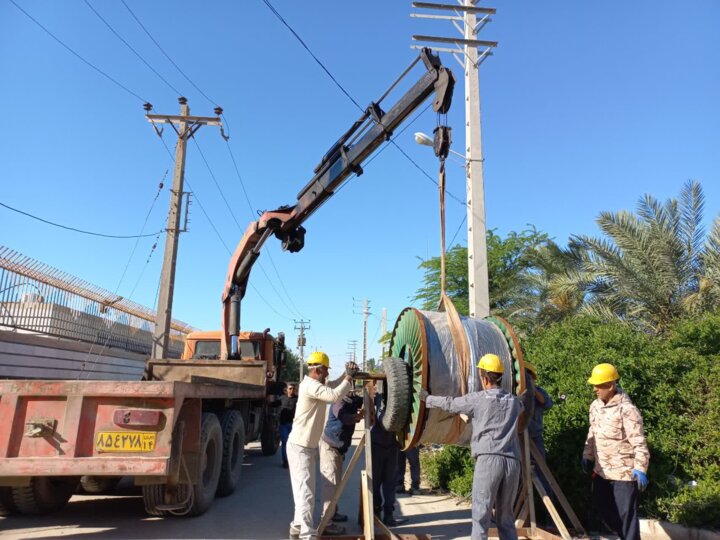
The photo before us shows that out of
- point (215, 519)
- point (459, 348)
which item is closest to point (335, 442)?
point (215, 519)

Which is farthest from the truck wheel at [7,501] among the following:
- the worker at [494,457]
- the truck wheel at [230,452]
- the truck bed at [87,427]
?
the worker at [494,457]

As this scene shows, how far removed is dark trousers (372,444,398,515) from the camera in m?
6.79

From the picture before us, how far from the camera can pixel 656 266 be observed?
11.8m

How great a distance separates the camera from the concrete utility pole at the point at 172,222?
1577 centimetres

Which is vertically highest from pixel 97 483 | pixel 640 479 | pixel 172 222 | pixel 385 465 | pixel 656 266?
pixel 172 222

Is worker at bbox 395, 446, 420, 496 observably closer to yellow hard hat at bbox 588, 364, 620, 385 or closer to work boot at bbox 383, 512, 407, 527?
work boot at bbox 383, 512, 407, 527

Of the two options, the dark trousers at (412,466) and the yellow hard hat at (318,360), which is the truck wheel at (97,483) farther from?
the dark trousers at (412,466)

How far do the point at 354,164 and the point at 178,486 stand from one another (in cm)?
541

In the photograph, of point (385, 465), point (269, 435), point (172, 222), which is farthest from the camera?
point (172, 222)

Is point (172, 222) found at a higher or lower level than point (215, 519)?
higher

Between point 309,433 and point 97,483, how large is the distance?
3313 mm

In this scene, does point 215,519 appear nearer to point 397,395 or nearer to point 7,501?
point 7,501

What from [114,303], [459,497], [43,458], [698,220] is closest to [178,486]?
[43,458]

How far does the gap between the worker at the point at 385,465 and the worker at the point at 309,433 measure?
994 millimetres
